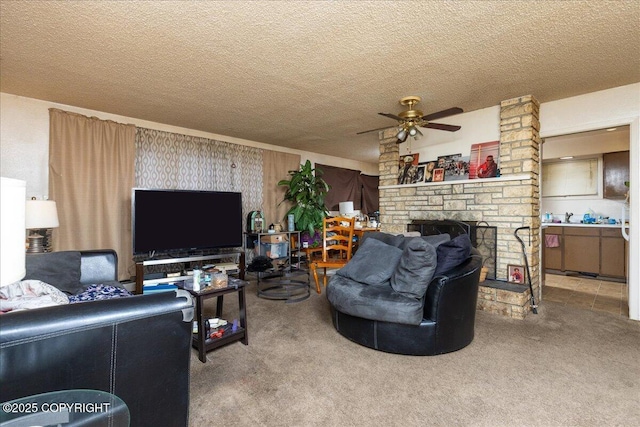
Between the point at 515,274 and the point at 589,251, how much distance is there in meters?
2.40

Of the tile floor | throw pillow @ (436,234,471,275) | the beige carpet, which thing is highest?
throw pillow @ (436,234,471,275)

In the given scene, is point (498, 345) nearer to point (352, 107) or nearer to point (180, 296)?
point (180, 296)

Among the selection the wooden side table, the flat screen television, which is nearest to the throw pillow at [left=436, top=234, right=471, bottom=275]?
the wooden side table

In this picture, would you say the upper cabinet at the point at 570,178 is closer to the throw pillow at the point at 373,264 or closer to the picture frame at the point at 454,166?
the picture frame at the point at 454,166

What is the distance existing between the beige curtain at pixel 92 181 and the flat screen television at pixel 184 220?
1.30ft

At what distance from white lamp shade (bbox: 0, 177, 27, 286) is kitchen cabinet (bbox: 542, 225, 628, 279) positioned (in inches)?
220

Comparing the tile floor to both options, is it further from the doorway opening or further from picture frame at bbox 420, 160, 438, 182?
picture frame at bbox 420, 160, 438, 182

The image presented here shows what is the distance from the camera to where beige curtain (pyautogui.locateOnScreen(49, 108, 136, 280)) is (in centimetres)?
342

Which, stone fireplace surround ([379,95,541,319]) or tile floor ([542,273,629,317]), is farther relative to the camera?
tile floor ([542,273,629,317])

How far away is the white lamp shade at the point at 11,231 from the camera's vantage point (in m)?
0.70

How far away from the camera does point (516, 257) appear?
3422 millimetres

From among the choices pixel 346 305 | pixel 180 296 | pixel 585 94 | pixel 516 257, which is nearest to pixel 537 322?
pixel 516 257

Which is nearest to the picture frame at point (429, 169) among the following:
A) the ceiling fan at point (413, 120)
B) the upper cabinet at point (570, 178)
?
the ceiling fan at point (413, 120)

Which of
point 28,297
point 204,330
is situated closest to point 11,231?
point 28,297
